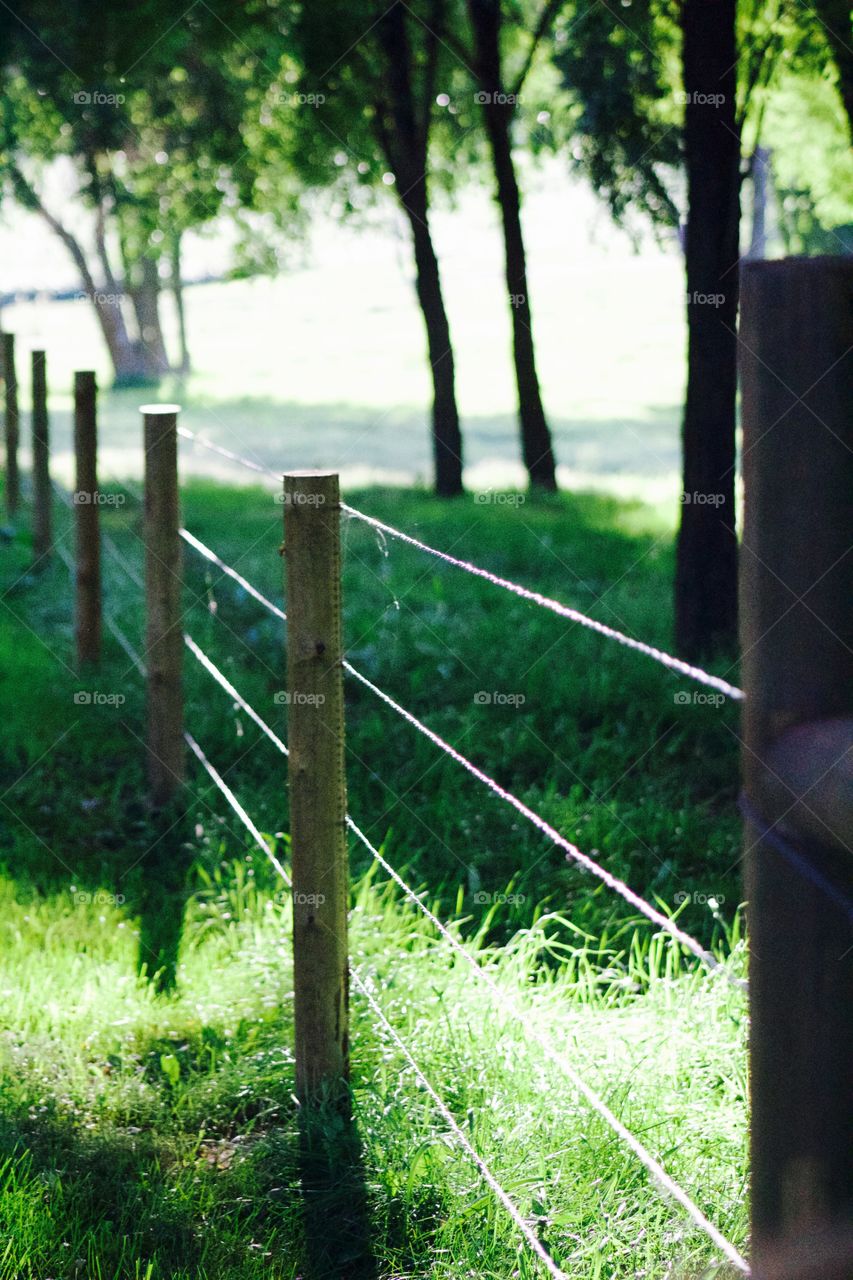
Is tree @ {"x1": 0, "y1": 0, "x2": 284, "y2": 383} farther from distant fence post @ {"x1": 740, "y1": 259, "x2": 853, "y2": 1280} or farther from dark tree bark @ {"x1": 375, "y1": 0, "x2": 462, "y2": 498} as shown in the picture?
distant fence post @ {"x1": 740, "y1": 259, "x2": 853, "y2": 1280}

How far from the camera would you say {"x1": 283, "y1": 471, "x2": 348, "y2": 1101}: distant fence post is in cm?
293

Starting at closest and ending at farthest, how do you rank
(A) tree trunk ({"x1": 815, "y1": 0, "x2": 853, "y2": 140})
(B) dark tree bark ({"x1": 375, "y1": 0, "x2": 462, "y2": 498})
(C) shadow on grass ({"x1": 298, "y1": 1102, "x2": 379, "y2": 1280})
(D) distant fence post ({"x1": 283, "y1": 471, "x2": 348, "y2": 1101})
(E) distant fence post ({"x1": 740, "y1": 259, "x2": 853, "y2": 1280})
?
(E) distant fence post ({"x1": 740, "y1": 259, "x2": 853, "y2": 1280}), (C) shadow on grass ({"x1": 298, "y1": 1102, "x2": 379, "y2": 1280}), (D) distant fence post ({"x1": 283, "y1": 471, "x2": 348, "y2": 1101}), (A) tree trunk ({"x1": 815, "y1": 0, "x2": 853, "y2": 140}), (B) dark tree bark ({"x1": 375, "y1": 0, "x2": 462, "y2": 498})

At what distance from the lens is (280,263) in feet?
63.6

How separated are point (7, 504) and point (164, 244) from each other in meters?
5.32

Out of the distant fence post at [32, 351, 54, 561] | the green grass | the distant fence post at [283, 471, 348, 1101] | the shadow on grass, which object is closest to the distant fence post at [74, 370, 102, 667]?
the green grass

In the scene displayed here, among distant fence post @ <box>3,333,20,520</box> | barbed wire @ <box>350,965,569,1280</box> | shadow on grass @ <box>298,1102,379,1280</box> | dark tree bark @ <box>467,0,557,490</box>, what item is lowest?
shadow on grass @ <box>298,1102,379,1280</box>

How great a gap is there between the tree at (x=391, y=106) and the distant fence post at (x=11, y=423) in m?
3.49

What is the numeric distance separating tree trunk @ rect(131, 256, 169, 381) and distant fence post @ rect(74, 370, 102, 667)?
1119 inches

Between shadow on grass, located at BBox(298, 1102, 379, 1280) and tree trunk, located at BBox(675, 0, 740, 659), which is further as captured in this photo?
tree trunk, located at BBox(675, 0, 740, 659)

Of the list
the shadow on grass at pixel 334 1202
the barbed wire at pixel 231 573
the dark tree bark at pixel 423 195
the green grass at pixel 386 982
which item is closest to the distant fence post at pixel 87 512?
the green grass at pixel 386 982

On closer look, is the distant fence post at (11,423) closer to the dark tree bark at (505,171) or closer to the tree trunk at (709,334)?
the dark tree bark at (505,171)

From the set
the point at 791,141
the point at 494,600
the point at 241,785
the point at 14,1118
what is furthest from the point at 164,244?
the point at 14,1118

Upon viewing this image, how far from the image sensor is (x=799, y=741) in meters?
1.28

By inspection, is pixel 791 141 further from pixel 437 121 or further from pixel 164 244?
pixel 164 244
